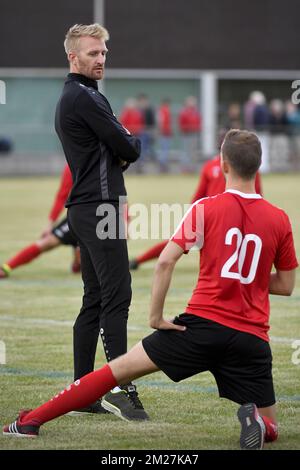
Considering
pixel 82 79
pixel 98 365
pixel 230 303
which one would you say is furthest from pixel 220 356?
pixel 98 365

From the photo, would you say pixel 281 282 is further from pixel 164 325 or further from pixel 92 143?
pixel 92 143

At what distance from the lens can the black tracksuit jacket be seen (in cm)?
611

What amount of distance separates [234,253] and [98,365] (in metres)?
2.57

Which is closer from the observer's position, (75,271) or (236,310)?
(236,310)

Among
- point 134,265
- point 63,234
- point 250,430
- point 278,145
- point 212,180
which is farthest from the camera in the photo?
point 278,145

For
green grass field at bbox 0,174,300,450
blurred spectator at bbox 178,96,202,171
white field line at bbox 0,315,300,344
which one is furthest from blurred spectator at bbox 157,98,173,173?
white field line at bbox 0,315,300,344

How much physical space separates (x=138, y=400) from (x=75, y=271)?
6.83 metres

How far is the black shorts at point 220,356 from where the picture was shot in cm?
530

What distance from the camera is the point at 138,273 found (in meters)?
12.8

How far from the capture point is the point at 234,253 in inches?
210

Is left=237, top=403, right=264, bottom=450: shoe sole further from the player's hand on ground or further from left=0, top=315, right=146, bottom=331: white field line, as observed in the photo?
left=0, top=315, right=146, bottom=331: white field line

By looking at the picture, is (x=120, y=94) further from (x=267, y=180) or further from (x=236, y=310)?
(x=236, y=310)

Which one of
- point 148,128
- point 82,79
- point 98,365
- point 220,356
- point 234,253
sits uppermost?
point 82,79
